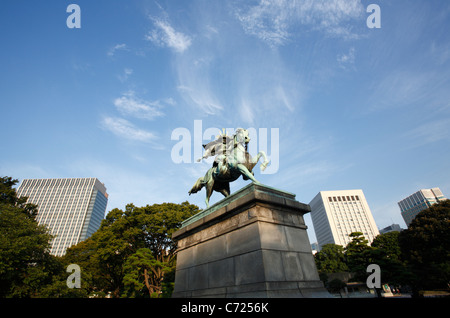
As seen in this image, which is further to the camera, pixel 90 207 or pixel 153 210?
pixel 90 207

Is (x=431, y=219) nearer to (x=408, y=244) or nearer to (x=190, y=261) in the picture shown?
(x=408, y=244)

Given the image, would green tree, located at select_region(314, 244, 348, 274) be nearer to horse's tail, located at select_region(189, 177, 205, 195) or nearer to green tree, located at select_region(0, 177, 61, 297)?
green tree, located at select_region(0, 177, 61, 297)

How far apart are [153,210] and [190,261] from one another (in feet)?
70.5

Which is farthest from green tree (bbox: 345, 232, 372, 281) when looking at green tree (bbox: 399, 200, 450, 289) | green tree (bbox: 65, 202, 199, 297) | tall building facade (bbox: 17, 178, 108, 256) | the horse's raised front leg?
tall building facade (bbox: 17, 178, 108, 256)

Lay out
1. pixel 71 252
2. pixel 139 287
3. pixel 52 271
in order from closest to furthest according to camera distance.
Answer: pixel 52 271, pixel 139 287, pixel 71 252

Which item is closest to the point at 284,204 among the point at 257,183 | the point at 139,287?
the point at 257,183

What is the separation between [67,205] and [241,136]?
172 metres

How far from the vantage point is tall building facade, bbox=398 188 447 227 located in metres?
141

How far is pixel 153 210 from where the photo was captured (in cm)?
2795

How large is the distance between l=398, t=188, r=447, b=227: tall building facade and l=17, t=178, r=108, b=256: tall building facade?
7927 inches

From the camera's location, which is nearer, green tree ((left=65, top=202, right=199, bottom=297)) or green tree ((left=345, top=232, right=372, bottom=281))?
green tree ((left=65, top=202, right=199, bottom=297))
